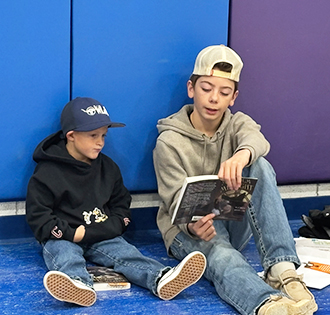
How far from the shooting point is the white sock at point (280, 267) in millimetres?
1756

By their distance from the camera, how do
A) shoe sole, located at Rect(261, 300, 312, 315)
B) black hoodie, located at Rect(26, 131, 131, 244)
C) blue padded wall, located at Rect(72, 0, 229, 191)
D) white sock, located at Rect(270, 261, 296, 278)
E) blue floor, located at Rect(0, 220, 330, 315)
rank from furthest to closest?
1. blue padded wall, located at Rect(72, 0, 229, 191)
2. black hoodie, located at Rect(26, 131, 131, 244)
3. white sock, located at Rect(270, 261, 296, 278)
4. blue floor, located at Rect(0, 220, 330, 315)
5. shoe sole, located at Rect(261, 300, 312, 315)

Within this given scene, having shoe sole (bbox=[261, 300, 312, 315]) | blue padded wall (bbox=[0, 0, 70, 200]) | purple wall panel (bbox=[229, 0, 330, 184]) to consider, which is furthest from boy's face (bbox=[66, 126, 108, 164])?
shoe sole (bbox=[261, 300, 312, 315])

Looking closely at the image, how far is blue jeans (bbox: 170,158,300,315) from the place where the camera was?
1678mm

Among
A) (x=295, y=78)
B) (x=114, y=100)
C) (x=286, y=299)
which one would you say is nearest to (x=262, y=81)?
(x=295, y=78)

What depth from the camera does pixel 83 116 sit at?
1942 millimetres

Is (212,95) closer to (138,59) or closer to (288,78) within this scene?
(138,59)

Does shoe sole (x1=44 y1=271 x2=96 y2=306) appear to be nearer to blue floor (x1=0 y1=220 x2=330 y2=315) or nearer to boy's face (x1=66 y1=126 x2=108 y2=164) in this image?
blue floor (x1=0 y1=220 x2=330 y2=315)

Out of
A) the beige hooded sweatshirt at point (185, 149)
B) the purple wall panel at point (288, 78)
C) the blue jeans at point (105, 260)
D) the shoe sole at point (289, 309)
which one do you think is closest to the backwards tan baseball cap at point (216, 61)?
the beige hooded sweatshirt at point (185, 149)

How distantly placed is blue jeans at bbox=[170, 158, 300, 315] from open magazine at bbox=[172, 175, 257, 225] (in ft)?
0.20

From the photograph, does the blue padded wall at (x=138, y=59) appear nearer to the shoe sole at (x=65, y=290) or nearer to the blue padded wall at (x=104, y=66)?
the blue padded wall at (x=104, y=66)

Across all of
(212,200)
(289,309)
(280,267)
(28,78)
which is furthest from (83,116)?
(289,309)

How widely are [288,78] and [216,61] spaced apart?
52 cm

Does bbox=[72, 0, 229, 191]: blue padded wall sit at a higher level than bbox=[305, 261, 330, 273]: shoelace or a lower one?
higher

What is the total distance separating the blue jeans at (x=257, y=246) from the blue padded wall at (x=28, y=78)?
624mm
